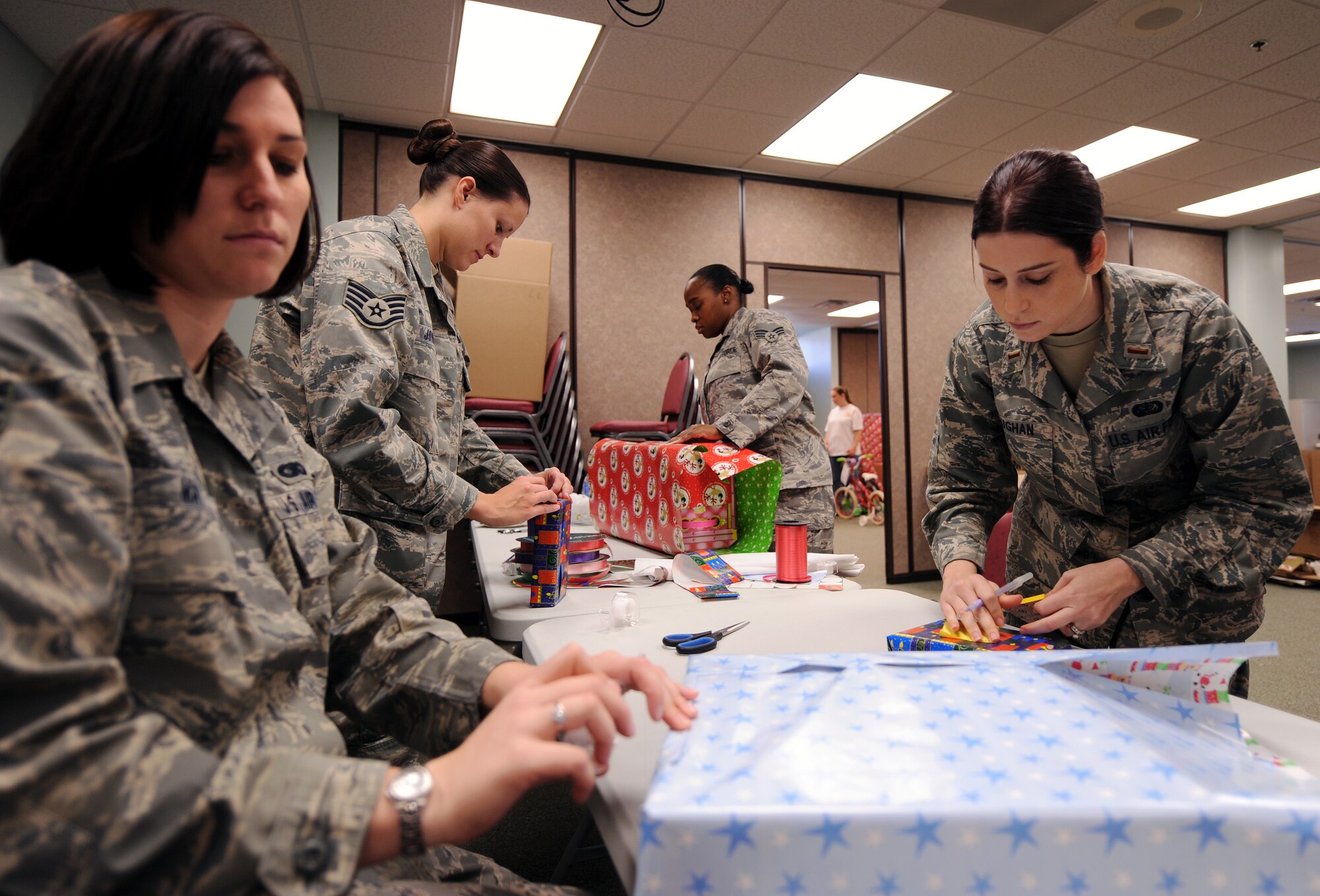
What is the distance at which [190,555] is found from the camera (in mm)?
542

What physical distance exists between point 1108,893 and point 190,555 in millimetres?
671

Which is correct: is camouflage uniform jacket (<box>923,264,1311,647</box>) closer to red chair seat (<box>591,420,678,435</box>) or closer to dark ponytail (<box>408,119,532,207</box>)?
dark ponytail (<box>408,119,532,207</box>)

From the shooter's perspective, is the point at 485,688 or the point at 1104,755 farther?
the point at 485,688

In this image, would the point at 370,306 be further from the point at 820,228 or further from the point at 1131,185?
the point at 1131,185

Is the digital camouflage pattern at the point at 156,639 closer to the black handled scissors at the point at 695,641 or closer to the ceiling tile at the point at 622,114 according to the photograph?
the black handled scissors at the point at 695,641

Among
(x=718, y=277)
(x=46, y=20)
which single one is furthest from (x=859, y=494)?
(x=46, y=20)

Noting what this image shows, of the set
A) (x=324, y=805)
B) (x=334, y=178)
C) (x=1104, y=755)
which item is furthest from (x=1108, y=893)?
(x=334, y=178)

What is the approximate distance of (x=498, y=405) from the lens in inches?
154

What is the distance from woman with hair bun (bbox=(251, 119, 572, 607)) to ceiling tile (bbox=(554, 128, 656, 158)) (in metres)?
2.78

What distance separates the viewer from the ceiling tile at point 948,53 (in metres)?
3.27

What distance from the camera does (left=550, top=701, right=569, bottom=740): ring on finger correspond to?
0.56 meters

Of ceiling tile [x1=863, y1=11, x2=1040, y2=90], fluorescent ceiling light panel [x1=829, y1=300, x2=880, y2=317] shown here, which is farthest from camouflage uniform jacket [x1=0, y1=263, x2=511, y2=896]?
fluorescent ceiling light panel [x1=829, y1=300, x2=880, y2=317]

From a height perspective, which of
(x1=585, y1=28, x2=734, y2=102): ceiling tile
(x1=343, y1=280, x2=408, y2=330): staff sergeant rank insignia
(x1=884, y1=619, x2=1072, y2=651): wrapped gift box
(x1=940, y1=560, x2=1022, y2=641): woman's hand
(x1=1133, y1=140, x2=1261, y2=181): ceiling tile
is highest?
(x1=1133, y1=140, x2=1261, y2=181): ceiling tile

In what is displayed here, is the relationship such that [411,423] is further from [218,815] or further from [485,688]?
[218,815]
